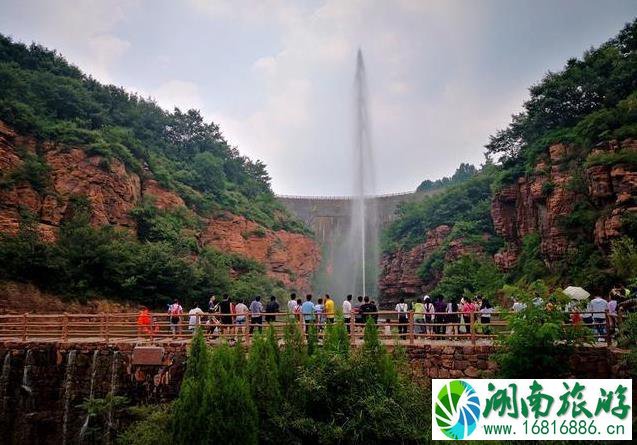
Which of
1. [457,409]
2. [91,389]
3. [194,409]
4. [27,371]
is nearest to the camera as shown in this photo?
[457,409]

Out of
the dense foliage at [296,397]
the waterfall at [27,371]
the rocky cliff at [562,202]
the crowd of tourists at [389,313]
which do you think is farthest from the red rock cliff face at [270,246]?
the dense foliage at [296,397]

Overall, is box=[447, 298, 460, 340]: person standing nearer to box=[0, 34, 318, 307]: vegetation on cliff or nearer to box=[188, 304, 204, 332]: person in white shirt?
box=[188, 304, 204, 332]: person in white shirt

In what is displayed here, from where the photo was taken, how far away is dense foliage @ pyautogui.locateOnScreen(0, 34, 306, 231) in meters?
28.2

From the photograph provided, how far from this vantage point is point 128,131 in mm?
34469

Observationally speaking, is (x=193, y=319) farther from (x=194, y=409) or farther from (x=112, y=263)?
(x=112, y=263)

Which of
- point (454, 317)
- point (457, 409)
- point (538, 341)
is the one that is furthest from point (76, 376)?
point (538, 341)

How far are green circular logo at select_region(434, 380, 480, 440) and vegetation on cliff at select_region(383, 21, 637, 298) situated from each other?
1116 cm

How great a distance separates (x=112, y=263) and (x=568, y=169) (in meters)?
21.7

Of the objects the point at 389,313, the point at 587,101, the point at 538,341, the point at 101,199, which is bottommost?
the point at 538,341

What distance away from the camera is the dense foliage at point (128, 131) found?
28.2m

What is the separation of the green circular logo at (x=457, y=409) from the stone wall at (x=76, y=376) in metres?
2.98

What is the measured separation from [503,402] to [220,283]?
20281 millimetres

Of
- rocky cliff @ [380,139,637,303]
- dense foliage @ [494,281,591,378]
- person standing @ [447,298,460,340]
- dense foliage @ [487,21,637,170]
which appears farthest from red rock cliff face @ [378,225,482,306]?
dense foliage @ [494,281,591,378]

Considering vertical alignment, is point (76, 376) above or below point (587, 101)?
below
